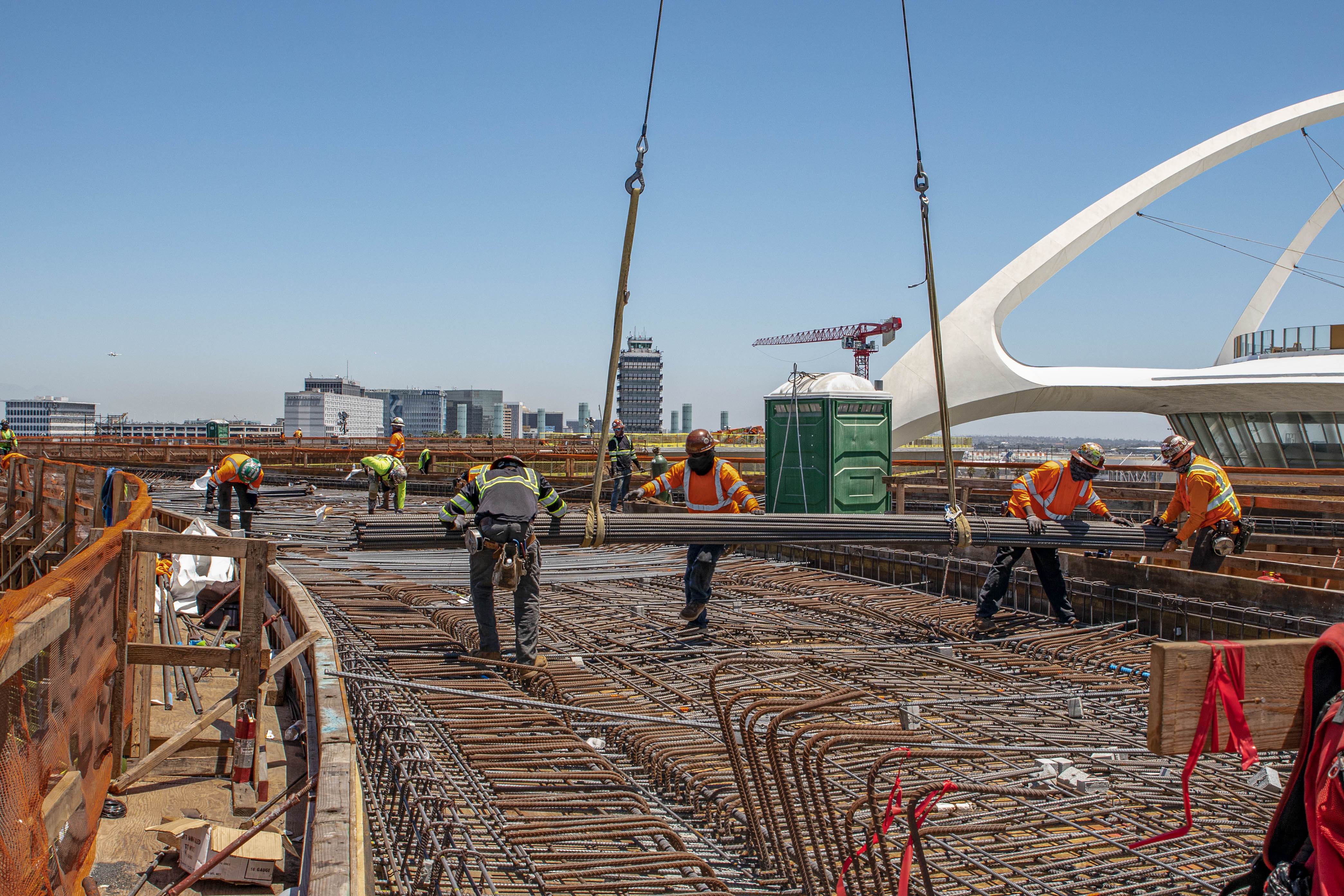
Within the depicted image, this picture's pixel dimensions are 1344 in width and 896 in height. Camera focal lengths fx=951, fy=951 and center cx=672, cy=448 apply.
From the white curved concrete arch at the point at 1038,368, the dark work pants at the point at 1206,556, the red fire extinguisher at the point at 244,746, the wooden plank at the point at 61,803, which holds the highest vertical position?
the white curved concrete arch at the point at 1038,368

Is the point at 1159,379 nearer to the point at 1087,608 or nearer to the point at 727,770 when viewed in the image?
the point at 1087,608

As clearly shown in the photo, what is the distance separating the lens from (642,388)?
625 feet

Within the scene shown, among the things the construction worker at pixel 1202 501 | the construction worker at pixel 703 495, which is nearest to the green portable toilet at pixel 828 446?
the construction worker at pixel 703 495

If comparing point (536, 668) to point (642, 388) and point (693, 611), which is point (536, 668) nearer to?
point (693, 611)

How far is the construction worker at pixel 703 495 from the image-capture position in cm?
800

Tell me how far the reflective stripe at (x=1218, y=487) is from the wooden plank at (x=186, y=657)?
24.8 feet

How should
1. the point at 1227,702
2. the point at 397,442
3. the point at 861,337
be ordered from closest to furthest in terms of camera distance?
the point at 1227,702 → the point at 397,442 → the point at 861,337

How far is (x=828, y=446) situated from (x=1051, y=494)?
13.2 feet

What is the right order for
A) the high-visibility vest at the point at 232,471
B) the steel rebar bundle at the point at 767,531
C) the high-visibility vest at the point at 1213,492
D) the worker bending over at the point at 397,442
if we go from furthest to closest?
the worker bending over at the point at 397,442 → the high-visibility vest at the point at 232,471 → the high-visibility vest at the point at 1213,492 → the steel rebar bundle at the point at 767,531

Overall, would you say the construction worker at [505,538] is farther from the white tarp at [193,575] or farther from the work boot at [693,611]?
the white tarp at [193,575]

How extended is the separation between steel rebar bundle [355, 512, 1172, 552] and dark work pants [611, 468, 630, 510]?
8.54m

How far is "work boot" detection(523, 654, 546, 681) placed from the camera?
6.56 meters

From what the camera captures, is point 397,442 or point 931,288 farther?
point 397,442

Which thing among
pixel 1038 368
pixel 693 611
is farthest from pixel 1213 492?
pixel 1038 368
